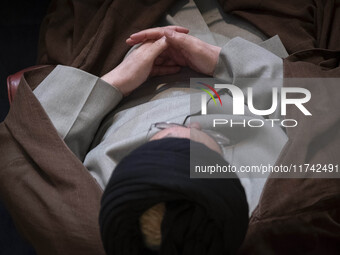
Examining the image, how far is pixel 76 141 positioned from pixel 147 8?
0.43 meters

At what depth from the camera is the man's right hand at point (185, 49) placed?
94 cm

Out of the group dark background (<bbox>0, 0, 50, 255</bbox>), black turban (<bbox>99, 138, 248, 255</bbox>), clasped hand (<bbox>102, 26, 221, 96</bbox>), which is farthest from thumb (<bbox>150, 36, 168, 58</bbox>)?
dark background (<bbox>0, 0, 50, 255</bbox>)

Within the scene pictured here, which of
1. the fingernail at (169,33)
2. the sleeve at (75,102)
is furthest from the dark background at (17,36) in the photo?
the fingernail at (169,33)

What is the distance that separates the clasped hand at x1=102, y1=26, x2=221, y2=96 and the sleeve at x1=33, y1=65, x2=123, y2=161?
0.14ft

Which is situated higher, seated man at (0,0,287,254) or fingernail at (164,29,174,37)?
fingernail at (164,29,174,37)

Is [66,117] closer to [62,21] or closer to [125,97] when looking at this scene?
[125,97]

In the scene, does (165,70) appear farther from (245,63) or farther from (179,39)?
(245,63)

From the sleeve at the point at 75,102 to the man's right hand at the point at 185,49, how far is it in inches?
6.3

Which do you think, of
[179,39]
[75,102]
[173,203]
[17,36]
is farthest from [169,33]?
[17,36]

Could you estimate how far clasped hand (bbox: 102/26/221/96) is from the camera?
36.9 inches

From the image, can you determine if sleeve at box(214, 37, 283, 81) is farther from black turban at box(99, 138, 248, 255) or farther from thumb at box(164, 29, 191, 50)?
black turban at box(99, 138, 248, 255)

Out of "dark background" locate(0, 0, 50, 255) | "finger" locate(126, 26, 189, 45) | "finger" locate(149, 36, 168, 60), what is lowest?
"dark background" locate(0, 0, 50, 255)

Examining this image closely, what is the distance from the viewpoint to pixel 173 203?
529 mm

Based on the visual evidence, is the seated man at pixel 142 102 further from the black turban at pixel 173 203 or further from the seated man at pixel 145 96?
the black turban at pixel 173 203
